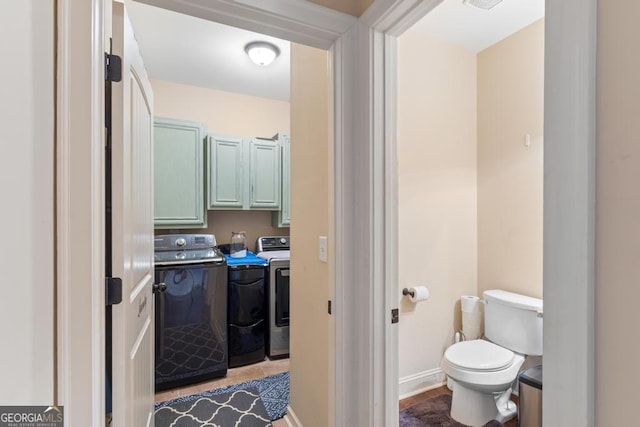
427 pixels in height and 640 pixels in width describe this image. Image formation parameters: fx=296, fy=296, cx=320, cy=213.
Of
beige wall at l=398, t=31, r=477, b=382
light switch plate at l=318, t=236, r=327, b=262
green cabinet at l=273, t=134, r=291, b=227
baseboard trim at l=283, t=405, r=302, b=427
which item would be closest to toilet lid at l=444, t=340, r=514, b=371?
beige wall at l=398, t=31, r=477, b=382

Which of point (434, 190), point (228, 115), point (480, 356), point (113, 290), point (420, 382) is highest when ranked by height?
point (228, 115)

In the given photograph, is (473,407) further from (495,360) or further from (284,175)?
(284,175)

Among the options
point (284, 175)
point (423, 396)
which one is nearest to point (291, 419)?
point (423, 396)

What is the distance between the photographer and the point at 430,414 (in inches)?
76.7

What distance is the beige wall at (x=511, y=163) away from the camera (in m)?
2.05

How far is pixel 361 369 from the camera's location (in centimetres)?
118

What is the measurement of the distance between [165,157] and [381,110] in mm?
2234

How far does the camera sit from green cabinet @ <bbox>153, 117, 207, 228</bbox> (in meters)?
2.65

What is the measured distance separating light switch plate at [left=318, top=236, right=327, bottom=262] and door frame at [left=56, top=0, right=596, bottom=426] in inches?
6.0

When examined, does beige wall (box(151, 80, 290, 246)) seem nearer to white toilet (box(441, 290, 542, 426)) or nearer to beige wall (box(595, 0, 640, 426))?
white toilet (box(441, 290, 542, 426))

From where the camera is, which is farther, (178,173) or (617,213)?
(178,173)

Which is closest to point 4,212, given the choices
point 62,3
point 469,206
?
point 62,3

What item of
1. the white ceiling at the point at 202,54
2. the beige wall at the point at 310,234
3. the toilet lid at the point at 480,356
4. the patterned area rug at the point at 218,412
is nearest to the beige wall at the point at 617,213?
the beige wall at the point at 310,234

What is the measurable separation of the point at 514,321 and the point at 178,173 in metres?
2.93
